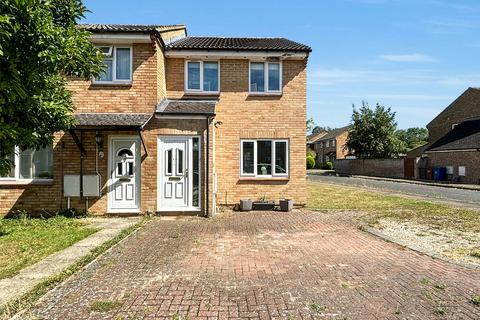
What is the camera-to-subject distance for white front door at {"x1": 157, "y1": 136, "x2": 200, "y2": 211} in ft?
38.9

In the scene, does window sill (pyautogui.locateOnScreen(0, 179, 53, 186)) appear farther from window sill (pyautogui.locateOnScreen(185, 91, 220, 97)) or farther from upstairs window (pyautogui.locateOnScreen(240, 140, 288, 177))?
upstairs window (pyautogui.locateOnScreen(240, 140, 288, 177))

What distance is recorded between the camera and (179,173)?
11914 millimetres

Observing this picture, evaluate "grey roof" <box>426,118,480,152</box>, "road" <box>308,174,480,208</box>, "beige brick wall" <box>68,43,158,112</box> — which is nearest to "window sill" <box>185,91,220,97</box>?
"beige brick wall" <box>68,43,158,112</box>

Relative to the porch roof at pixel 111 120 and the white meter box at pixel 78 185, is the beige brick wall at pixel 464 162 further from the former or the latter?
the white meter box at pixel 78 185

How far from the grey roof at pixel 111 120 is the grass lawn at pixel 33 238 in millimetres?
2969

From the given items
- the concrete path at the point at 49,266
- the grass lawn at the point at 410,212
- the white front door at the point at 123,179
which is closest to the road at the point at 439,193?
the grass lawn at the point at 410,212

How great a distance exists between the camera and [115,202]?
11.8 m

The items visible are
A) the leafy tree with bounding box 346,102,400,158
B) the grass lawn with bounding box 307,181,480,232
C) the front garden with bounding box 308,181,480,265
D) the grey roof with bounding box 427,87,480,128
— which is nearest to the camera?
→ the front garden with bounding box 308,181,480,265

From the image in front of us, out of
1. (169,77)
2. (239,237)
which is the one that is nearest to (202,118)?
(169,77)

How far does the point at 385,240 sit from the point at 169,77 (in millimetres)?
9757

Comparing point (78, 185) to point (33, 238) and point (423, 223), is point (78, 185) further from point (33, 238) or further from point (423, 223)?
point (423, 223)

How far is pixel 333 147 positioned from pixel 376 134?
22177 mm

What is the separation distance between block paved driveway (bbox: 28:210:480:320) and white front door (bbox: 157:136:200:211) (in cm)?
324

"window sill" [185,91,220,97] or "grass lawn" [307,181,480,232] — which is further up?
"window sill" [185,91,220,97]
